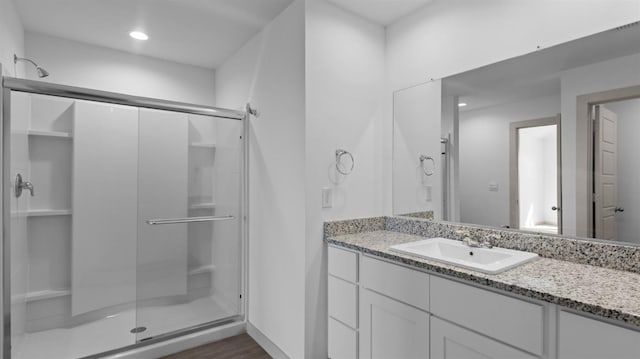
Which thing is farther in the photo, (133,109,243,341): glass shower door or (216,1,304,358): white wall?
(133,109,243,341): glass shower door

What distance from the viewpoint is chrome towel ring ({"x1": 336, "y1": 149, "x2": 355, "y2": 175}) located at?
222 centimetres

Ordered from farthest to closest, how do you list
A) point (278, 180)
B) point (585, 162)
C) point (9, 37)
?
point (278, 180) → point (9, 37) → point (585, 162)

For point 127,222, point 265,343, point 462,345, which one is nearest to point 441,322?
point 462,345

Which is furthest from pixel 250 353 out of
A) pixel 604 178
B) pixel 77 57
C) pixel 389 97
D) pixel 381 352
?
pixel 77 57

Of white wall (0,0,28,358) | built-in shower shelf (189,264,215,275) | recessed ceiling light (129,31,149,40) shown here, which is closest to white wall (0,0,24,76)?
white wall (0,0,28,358)

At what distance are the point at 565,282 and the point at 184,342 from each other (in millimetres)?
2464

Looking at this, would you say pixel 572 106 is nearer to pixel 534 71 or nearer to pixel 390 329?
pixel 534 71

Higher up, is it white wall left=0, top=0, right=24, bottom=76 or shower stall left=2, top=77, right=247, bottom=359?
white wall left=0, top=0, right=24, bottom=76

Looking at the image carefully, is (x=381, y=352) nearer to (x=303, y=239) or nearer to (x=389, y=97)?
(x=303, y=239)

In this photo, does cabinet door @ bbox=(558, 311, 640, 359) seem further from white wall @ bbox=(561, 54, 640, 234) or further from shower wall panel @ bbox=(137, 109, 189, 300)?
shower wall panel @ bbox=(137, 109, 189, 300)

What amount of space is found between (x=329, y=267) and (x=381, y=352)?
0.58m

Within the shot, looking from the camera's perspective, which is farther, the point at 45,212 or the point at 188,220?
the point at 188,220

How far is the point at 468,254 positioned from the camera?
1.80 metres

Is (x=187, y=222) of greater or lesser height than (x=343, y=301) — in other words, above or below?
above
